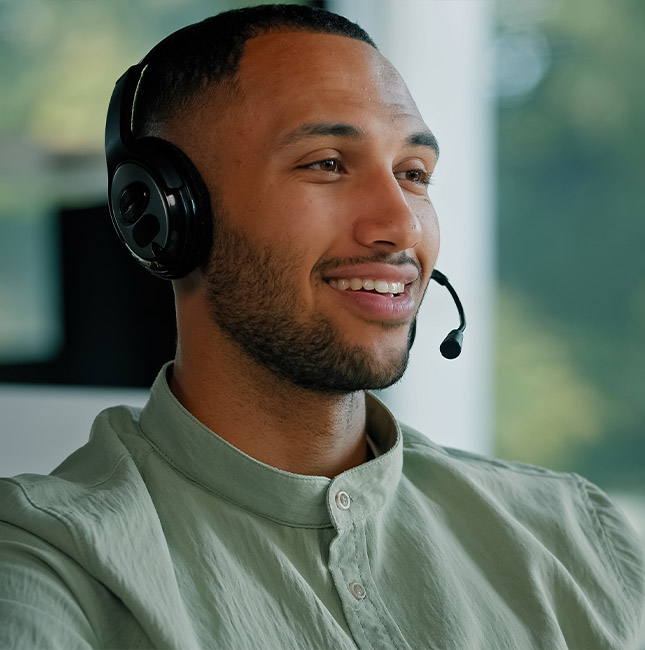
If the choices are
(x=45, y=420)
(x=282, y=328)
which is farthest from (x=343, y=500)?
(x=45, y=420)

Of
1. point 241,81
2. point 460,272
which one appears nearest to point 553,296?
point 460,272

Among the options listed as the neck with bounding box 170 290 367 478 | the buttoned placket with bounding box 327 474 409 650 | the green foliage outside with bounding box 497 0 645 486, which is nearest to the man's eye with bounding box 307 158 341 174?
the neck with bounding box 170 290 367 478

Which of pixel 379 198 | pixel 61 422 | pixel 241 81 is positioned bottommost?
pixel 61 422

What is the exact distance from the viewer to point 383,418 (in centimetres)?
136

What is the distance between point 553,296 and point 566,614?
4.74 feet

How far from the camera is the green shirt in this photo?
0.92 metres

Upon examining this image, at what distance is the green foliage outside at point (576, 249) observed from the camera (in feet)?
7.99

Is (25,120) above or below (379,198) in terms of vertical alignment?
above

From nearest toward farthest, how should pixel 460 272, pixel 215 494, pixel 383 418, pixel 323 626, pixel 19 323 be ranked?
pixel 323 626 < pixel 215 494 < pixel 383 418 < pixel 460 272 < pixel 19 323

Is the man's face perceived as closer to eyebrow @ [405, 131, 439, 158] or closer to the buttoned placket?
eyebrow @ [405, 131, 439, 158]

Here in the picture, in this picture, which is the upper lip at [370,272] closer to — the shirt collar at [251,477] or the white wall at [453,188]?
the shirt collar at [251,477]

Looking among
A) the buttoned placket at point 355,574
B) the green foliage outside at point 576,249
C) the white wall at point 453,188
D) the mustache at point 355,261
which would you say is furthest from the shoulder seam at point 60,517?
the green foliage outside at point 576,249

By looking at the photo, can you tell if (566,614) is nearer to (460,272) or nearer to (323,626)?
(323,626)

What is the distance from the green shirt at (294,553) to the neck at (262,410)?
0.06 meters
